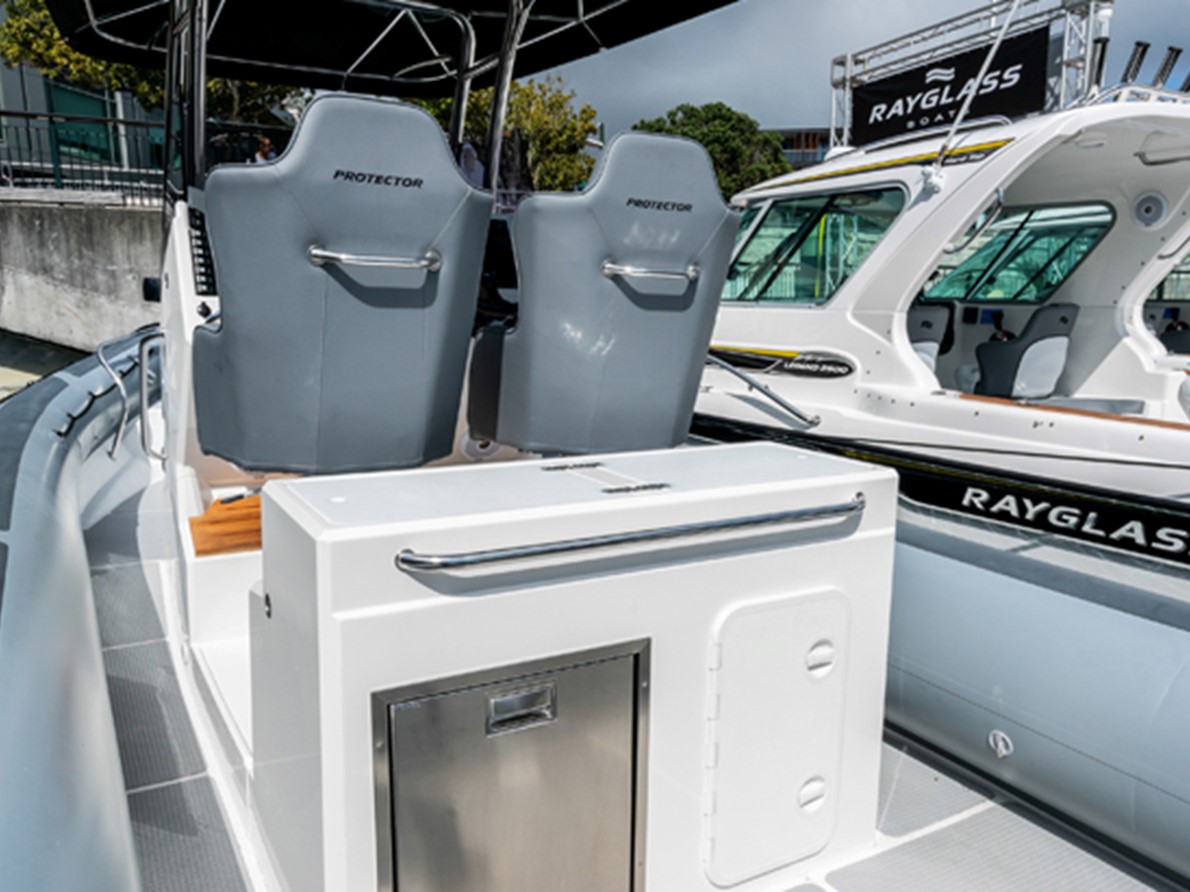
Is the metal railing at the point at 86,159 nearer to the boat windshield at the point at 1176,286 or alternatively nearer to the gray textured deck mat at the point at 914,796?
the boat windshield at the point at 1176,286

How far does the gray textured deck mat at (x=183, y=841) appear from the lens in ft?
4.51

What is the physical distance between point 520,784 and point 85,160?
472 inches

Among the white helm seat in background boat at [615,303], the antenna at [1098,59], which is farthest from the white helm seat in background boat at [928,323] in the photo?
the white helm seat in background boat at [615,303]

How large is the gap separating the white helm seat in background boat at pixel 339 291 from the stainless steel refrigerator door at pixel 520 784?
2.79ft

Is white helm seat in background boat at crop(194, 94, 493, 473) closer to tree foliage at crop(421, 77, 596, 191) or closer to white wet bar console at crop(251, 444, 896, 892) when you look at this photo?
white wet bar console at crop(251, 444, 896, 892)

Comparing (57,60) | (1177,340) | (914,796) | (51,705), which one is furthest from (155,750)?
(57,60)

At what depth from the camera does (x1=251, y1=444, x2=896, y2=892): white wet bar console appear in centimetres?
106

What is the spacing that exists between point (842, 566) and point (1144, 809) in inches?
25.7

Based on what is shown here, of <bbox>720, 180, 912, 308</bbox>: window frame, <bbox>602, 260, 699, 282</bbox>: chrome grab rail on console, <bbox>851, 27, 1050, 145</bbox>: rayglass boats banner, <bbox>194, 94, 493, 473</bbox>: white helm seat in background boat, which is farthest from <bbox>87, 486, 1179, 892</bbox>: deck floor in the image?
<bbox>851, 27, 1050, 145</bbox>: rayglass boats banner

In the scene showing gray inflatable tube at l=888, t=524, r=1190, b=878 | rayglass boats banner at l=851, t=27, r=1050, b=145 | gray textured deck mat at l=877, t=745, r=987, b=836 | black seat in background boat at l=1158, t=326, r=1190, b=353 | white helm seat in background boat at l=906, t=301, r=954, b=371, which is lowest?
gray textured deck mat at l=877, t=745, r=987, b=836

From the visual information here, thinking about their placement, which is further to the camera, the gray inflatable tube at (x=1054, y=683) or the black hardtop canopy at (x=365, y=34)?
the black hardtop canopy at (x=365, y=34)

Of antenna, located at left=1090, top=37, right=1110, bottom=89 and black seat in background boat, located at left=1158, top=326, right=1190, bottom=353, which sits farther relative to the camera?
black seat in background boat, located at left=1158, top=326, right=1190, bottom=353

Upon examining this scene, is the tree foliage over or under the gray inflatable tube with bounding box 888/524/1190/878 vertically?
over

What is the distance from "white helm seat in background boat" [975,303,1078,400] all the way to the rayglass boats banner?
108 inches
